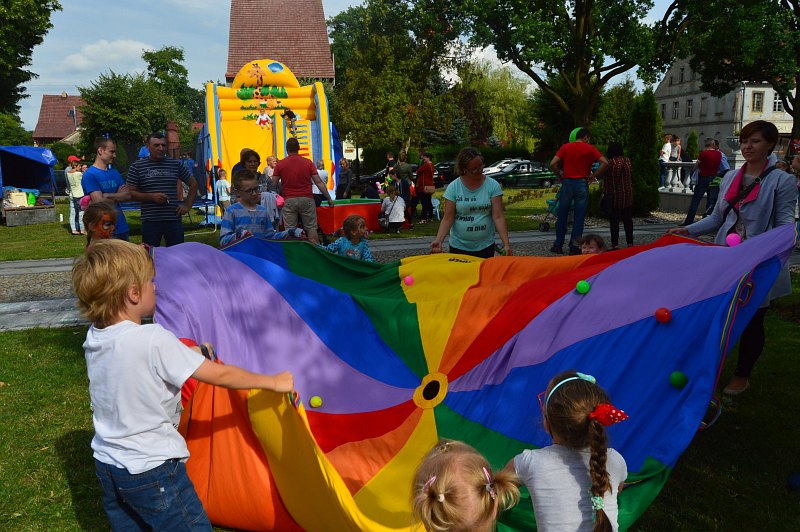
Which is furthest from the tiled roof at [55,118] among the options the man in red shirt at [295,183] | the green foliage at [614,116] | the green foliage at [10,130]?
the man in red shirt at [295,183]

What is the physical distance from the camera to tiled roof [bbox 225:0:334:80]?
44.6m

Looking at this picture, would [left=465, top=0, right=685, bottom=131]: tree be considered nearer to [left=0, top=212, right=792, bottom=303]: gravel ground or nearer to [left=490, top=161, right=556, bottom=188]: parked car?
[left=490, top=161, right=556, bottom=188]: parked car

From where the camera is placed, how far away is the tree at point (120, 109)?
36.9m

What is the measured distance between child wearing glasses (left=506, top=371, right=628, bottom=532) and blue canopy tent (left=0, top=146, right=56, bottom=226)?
19860 mm

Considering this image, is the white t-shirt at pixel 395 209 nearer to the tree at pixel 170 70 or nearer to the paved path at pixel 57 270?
the paved path at pixel 57 270

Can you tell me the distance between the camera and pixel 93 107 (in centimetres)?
3688

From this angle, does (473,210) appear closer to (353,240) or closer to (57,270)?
(353,240)

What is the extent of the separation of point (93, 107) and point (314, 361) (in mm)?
38618

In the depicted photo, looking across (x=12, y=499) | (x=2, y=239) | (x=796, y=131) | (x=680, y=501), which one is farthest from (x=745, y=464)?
(x=796, y=131)

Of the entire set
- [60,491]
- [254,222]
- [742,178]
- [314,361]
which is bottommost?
[60,491]

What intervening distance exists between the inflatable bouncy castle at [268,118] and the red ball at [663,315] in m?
14.3

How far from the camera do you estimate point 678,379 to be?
2871mm

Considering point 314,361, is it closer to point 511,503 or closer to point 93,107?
point 511,503

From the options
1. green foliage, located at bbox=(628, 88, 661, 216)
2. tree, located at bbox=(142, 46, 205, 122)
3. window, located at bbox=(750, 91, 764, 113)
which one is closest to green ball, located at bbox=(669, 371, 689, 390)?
green foliage, located at bbox=(628, 88, 661, 216)
